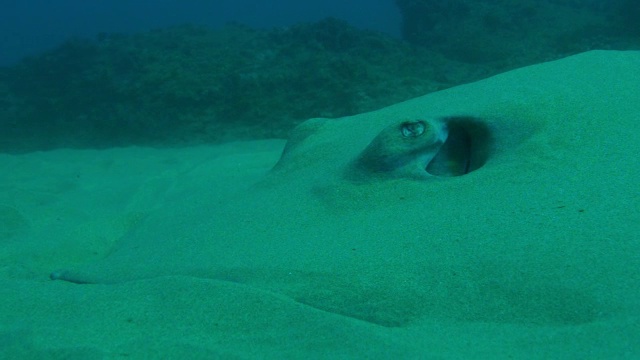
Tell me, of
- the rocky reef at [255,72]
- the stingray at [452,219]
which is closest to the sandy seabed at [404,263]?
the stingray at [452,219]

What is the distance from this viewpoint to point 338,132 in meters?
3.89

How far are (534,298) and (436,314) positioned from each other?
0.36 meters

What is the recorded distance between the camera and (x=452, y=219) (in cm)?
223

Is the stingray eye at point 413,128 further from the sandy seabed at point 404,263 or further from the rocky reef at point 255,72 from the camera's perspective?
the rocky reef at point 255,72

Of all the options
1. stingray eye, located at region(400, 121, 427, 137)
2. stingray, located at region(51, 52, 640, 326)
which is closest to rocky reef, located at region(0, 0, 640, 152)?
stingray, located at region(51, 52, 640, 326)

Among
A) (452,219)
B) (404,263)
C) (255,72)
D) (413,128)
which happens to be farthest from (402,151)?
(255,72)

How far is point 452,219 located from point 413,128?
853 mm

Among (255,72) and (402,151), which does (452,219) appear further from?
(255,72)

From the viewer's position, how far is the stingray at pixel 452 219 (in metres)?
1.83

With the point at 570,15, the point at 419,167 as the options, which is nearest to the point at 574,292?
the point at 419,167

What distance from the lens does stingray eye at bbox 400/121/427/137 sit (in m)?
2.89

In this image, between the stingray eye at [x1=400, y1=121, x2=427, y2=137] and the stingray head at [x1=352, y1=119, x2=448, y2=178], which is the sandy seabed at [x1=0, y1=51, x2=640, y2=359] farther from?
the stingray eye at [x1=400, y1=121, x2=427, y2=137]

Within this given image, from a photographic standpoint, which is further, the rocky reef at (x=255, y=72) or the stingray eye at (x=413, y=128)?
the rocky reef at (x=255, y=72)

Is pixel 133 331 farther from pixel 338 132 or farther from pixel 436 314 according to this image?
pixel 338 132
